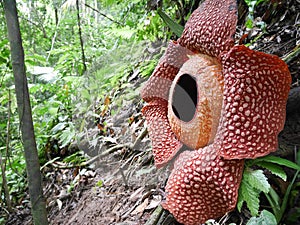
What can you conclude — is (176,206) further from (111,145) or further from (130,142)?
(111,145)

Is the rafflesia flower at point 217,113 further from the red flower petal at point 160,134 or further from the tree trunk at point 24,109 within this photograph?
the tree trunk at point 24,109

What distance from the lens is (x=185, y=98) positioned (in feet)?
3.59

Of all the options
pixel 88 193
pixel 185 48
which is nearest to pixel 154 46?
pixel 88 193

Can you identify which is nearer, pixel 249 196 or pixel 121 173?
pixel 249 196

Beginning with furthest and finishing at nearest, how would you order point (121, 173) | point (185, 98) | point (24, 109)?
point (121, 173), point (24, 109), point (185, 98)

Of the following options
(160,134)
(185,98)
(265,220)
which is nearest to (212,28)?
(185,98)

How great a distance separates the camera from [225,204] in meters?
0.90

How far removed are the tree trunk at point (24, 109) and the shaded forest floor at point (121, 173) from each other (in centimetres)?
28

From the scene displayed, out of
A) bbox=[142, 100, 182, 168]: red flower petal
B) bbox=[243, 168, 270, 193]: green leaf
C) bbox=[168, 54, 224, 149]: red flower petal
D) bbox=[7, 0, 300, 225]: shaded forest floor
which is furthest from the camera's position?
bbox=[7, 0, 300, 225]: shaded forest floor

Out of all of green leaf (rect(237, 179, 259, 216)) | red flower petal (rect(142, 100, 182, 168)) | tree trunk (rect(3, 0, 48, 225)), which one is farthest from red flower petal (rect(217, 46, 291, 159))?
tree trunk (rect(3, 0, 48, 225))

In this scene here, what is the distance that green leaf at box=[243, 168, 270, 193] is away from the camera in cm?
84

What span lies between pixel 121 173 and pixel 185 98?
84 centimetres

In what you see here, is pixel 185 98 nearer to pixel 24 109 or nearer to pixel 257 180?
pixel 257 180

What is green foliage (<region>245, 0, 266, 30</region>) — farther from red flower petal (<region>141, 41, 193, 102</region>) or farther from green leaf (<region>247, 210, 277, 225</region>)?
green leaf (<region>247, 210, 277, 225</region>)
